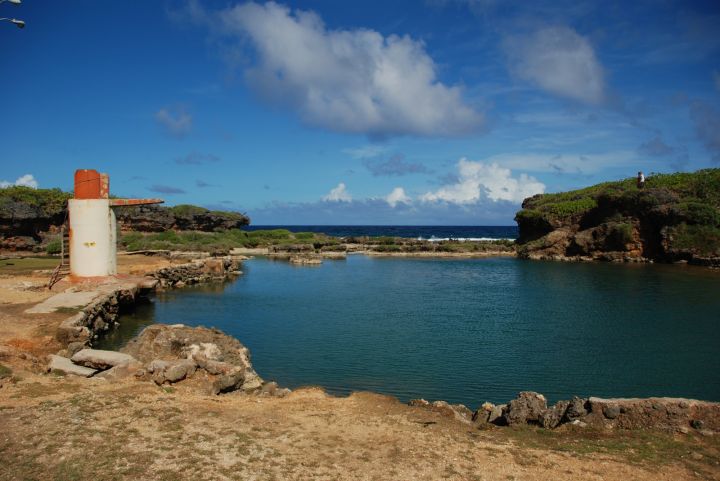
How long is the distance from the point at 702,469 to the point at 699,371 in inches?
431

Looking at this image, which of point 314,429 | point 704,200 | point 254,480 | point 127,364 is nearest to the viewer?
point 254,480

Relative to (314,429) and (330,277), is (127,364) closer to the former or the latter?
(314,429)

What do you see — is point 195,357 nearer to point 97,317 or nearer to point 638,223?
A: point 97,317

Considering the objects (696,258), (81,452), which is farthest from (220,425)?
(696,258)

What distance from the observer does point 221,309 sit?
29641 millimetres

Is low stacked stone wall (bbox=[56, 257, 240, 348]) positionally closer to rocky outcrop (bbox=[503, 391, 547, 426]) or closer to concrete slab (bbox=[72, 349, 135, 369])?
concrete slab (bbox=[72, 349, 135, 369])

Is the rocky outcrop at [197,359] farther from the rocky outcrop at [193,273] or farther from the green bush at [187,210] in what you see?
the green bush at [187,210]

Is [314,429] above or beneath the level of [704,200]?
beneath

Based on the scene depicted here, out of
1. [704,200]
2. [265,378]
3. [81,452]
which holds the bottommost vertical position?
[265,378]

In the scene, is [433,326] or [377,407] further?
[433,326]

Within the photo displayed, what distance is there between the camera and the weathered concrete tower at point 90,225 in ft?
80.6

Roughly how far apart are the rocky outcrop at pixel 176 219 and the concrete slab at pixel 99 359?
6104 cm

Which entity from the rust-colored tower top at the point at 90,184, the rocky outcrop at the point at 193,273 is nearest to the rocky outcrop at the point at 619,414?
the rust-colored tower top at the point at 90,184

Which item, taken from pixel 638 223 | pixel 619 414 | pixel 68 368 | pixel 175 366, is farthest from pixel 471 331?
pixel 638 223
